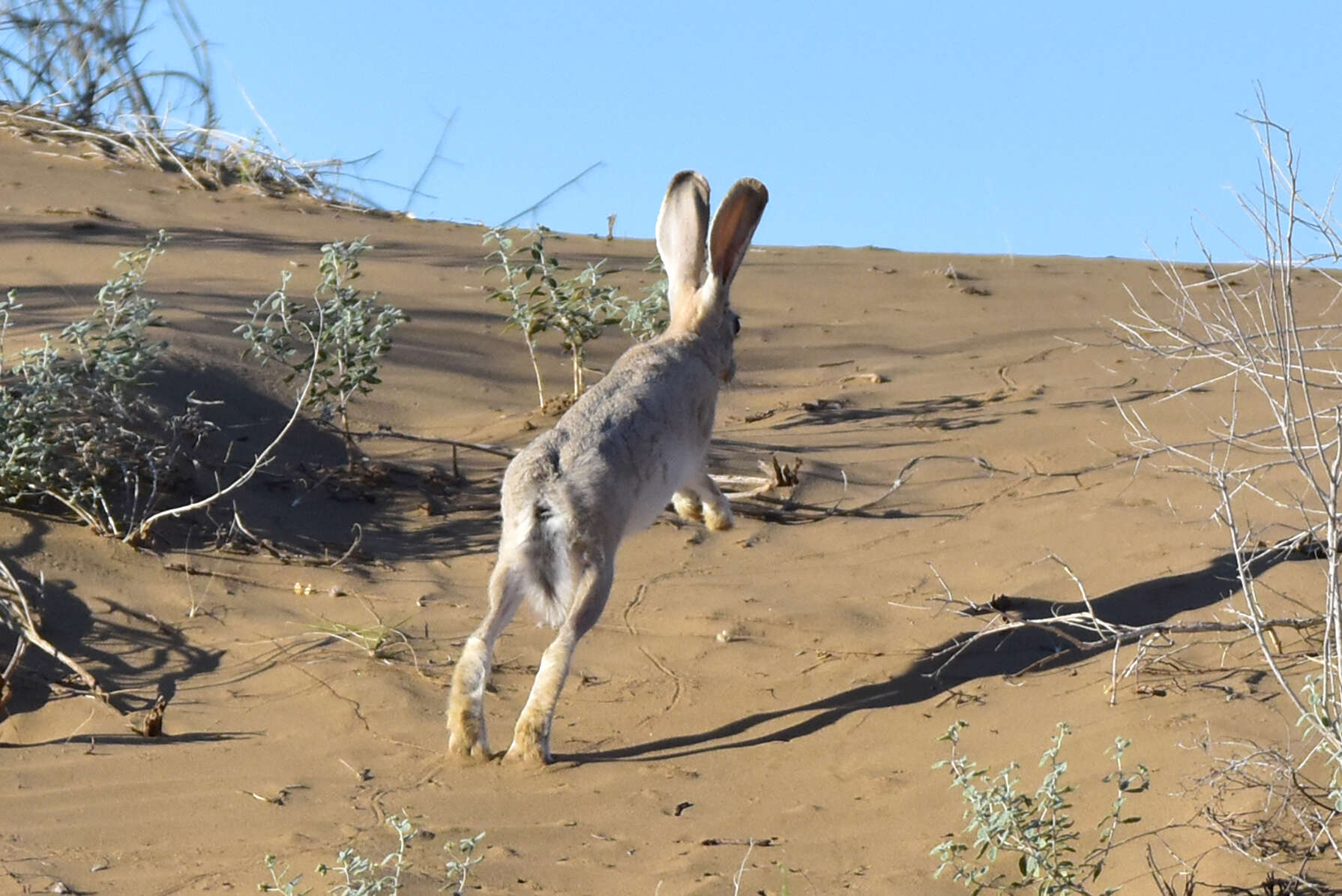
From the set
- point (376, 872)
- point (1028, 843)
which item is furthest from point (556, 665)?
point (1028, 843)

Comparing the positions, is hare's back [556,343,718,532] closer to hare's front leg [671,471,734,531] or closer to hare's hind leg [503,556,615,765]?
hare's front leg [671,471,734,531]

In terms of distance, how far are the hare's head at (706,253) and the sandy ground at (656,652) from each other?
101 centimetres

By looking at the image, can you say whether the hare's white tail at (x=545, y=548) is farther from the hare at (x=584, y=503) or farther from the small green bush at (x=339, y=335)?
the small green bush at (x=339, y=335)

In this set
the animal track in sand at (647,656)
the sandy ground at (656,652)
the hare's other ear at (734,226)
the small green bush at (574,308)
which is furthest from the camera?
the small green bush at (574,308)

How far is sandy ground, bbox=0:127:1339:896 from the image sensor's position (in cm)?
448

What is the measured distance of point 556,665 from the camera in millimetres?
5262

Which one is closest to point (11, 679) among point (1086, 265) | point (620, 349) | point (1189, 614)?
point (1189, 614)

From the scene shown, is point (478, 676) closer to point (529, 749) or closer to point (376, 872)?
point (529, 749)

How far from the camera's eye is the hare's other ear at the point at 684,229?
24.3ft

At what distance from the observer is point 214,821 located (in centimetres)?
462

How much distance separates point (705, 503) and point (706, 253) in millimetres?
1513

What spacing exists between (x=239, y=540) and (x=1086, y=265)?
11.1 meters

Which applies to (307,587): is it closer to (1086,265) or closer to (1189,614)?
(1189,614)

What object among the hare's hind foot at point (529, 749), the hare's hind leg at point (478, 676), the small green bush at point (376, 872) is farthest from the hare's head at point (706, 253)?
the small green bush at point (376, 872)
